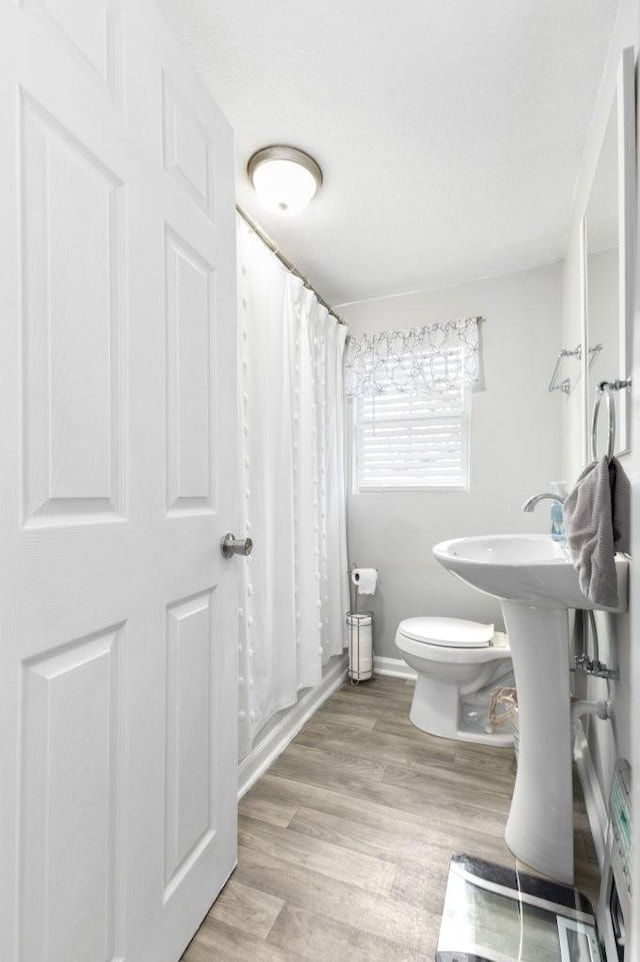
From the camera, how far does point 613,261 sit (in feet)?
3.93

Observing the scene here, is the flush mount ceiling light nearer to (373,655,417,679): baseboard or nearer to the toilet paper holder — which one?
the toilet paper holder

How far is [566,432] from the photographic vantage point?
212 centimetres

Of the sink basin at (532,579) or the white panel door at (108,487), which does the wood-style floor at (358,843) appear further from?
the sink basin at (532,579)

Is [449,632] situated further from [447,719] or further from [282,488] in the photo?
Result: [282,488]

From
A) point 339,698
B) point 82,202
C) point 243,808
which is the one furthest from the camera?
point 339,698

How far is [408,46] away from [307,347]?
1.13 metres

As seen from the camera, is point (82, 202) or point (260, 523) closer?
point (82, 202)

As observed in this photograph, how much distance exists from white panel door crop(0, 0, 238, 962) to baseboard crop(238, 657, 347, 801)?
0.48m

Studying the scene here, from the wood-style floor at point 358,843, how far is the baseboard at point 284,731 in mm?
40

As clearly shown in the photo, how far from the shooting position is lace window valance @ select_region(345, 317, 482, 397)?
2.44 metres

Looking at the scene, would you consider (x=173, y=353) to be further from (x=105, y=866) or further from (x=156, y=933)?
(x=156, y=933)

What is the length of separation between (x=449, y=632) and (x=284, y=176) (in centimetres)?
198

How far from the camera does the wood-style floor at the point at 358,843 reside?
42.2 inches

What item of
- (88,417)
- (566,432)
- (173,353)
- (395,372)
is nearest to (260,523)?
(173,353)
